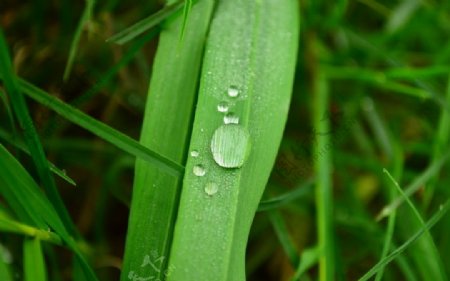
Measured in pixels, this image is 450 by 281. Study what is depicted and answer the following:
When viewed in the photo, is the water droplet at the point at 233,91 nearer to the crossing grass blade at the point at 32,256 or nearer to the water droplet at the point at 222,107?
the water droplet at the point at 222,107

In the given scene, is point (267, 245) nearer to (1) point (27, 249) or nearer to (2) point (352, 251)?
(2) point (352, 251)

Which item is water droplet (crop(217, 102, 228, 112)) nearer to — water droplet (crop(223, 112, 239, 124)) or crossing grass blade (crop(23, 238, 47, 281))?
water droplet (crop(223, 112, 239, 124))

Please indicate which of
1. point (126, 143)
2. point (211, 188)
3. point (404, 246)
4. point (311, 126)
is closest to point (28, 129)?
point (126, 143)

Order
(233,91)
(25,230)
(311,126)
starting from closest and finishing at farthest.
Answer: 1. (25,230)
2. (233,91)
3. (311,126)

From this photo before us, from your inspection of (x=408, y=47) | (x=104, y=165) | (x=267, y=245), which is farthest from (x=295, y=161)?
(x=408, y=47)

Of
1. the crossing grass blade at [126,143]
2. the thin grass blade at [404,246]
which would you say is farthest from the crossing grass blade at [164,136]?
the thin grass blade at [404,246]

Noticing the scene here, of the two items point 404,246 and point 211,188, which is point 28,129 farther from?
point 404,246
